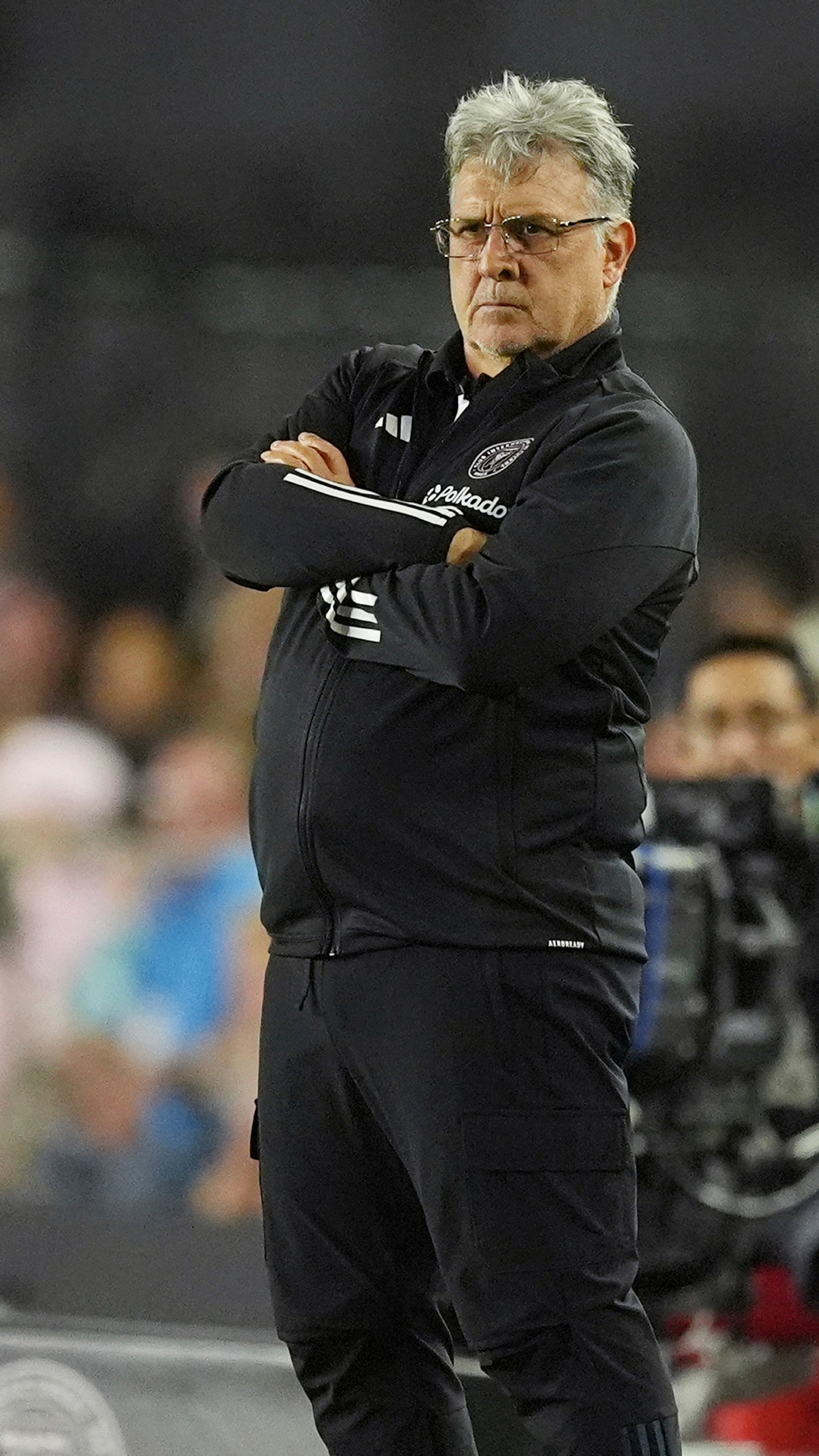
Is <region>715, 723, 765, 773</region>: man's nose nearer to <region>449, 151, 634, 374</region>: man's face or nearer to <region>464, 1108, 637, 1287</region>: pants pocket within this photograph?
<region>449, 151, 634, 374</region>: man's face

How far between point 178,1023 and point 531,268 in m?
1.12

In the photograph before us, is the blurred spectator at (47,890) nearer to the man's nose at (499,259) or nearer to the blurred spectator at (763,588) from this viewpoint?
the blurred spectator at (763,588)

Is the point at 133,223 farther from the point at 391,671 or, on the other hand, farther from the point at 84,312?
the point at 391,671

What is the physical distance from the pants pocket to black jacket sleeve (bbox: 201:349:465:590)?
46 centimetres

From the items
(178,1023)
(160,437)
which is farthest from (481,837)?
(160,437)

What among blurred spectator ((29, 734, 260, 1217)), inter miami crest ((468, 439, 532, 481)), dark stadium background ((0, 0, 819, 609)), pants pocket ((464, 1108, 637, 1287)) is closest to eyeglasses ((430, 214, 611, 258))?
inter miami crest ((468, 439, 532, 481))

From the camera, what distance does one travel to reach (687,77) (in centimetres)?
203

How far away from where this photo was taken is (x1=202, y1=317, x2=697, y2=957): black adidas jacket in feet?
4.33

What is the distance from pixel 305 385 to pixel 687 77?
61 cm

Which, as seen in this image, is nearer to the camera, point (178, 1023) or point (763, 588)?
point (763, 588)

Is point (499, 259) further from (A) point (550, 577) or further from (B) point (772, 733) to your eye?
(B) point (772, 733)

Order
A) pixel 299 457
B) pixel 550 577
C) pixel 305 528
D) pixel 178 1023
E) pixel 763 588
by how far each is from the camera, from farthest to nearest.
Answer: pixel 178 1023
pixel 763 588
pixel 299 457
pixel 305 528
pixel 550 577

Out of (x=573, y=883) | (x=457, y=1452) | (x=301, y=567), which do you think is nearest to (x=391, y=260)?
(x=301, y=567)

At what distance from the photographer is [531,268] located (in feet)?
4.82
